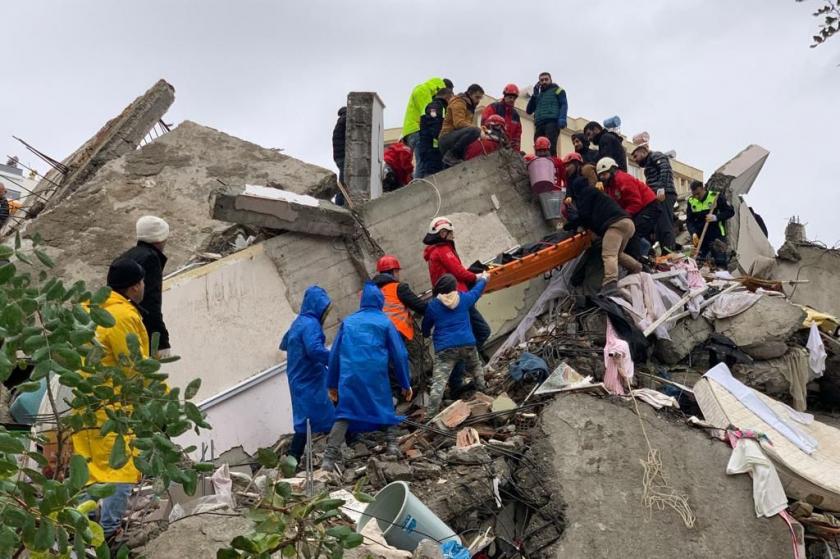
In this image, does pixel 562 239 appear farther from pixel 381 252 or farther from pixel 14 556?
pixel 14 556

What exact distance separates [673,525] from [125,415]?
183 inches

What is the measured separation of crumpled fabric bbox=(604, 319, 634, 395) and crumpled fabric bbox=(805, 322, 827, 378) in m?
2.08

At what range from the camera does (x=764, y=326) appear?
897 centimetres

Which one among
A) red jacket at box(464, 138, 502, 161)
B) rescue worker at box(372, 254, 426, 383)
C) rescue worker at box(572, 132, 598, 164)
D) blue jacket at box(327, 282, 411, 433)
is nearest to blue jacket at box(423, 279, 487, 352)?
rescue worker at box(372, 254, 426, 383)

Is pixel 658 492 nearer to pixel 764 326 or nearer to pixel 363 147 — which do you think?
pixel 764 326

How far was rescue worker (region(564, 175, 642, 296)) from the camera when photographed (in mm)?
9164

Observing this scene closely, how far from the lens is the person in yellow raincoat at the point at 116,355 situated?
15.0ft

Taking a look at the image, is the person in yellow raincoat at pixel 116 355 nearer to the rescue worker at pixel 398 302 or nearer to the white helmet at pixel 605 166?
the rescue worker at pixel 398 302

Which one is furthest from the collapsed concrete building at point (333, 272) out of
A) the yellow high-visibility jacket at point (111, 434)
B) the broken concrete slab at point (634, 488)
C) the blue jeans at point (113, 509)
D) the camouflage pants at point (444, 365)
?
the yellow high-visibility jacket at point (111, 434)

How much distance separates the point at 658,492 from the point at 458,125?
19.0 feet

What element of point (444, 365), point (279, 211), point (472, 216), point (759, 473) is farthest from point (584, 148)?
point (759, 473)

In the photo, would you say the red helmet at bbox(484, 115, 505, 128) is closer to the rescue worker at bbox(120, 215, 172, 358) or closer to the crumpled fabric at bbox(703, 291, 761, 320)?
the crumpled fabric at bbox(703, 291, 761, 320)

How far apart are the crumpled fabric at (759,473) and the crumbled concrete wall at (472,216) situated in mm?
3566

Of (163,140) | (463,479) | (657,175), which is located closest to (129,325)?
(463,479)
